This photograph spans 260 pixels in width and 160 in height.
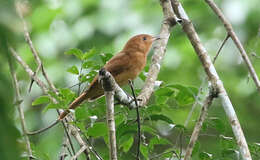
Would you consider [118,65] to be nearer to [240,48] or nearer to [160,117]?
[240,48]

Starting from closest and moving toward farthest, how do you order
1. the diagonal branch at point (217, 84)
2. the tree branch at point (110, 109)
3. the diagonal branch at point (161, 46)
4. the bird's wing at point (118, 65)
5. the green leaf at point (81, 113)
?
the tree branch at point (110, 109) → the diagonal branch at point (217, 84) → the green leaf at point (81, 113) → the diagonal branch at point (161, 46) → the bird's wing at point (118, 65)

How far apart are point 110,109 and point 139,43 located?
289 centimetres

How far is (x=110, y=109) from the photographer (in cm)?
196

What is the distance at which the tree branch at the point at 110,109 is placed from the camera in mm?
1901

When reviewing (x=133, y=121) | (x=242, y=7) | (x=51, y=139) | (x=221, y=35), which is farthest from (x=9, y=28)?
(x=221, y=35)

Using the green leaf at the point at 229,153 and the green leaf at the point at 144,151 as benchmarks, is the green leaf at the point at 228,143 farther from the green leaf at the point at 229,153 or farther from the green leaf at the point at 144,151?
the green leaf at the point at 144,151

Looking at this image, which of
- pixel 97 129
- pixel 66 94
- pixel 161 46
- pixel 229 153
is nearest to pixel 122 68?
pixel 161 46

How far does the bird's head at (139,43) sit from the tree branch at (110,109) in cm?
250

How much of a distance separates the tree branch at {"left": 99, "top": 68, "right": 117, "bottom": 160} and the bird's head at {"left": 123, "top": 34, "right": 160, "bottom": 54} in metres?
2.50

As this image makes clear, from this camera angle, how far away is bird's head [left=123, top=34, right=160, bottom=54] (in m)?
4.57

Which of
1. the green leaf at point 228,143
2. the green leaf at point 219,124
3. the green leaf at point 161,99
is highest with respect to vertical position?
the green leaf at point 161,99

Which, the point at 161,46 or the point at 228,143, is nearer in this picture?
the point at 228,143

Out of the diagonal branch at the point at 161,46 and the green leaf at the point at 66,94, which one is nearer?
the green leaf at the point at 66,94

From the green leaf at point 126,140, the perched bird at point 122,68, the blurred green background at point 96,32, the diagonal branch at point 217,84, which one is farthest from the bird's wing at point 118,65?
the green leaf at point 126,140
